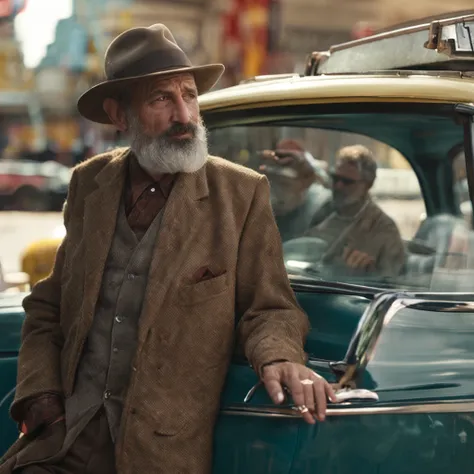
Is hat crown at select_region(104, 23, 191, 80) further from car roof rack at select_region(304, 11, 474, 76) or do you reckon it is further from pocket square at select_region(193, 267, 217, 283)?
car roof rack at select_region(304, 11, 474, 76)

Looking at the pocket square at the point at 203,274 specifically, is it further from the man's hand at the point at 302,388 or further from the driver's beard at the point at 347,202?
the driver's beard at the point at 347,202

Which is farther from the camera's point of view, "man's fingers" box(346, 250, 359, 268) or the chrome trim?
"man's fingers" box(346, 250, 359, 268)

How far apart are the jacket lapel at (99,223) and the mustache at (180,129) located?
0.58 feet

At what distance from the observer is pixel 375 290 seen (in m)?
2.99

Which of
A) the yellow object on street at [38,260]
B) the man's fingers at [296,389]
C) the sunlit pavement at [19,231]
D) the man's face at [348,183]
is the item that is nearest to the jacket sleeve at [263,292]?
the man's fingers at [296,389]

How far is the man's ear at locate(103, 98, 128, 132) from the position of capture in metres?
2.99

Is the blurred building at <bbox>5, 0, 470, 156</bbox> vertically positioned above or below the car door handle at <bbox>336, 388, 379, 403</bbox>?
above

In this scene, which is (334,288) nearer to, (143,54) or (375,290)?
(375,290)

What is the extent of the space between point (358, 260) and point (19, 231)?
800 inches

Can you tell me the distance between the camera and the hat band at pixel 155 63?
281 centimetres

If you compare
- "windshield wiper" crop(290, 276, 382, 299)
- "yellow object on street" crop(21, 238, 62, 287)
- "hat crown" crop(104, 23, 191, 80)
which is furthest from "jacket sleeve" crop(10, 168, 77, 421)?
"yellow object on street" crop(21, 238, 62, 287)

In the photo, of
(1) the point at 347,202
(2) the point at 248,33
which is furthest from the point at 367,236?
(2) the point at 248,33

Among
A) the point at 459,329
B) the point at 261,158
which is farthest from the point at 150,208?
the point at 261,158

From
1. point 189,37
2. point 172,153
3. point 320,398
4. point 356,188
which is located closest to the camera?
point 320,398
